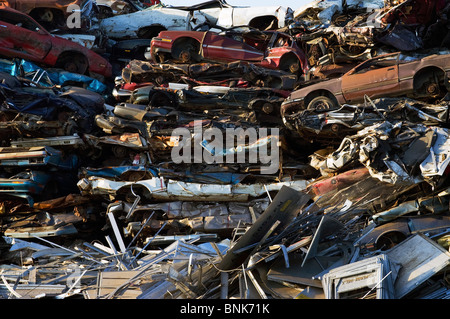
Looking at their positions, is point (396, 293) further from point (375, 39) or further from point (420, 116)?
point (375, 39)

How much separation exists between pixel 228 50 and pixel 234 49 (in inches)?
7.0

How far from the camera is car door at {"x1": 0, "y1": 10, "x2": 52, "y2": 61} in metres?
18.5

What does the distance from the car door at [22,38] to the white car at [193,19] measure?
3682 millimetres

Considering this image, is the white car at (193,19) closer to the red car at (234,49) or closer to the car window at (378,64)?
the red car at (234,49)

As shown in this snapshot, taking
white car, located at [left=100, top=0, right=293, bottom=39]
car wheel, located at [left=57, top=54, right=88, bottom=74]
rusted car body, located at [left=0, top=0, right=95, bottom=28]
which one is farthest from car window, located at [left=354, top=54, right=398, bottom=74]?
rusted car body, located at [left=0, top=0, right=95, bottom=28]

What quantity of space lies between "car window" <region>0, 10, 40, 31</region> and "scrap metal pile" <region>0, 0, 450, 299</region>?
60mm

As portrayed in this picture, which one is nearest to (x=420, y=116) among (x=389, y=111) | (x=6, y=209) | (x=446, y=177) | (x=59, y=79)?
(x=389, y=111)

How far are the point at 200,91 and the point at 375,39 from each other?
15.2 feet

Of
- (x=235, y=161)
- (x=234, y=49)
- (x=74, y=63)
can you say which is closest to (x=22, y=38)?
(x=74, y=63)

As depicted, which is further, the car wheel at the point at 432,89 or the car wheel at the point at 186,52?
the car wheel at the point at 186,52

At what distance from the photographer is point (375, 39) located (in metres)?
15.6

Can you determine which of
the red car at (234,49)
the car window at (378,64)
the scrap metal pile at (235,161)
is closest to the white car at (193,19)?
the scrap metal pile at (235,161)

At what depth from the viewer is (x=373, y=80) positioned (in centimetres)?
1376

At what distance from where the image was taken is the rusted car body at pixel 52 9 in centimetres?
2064
